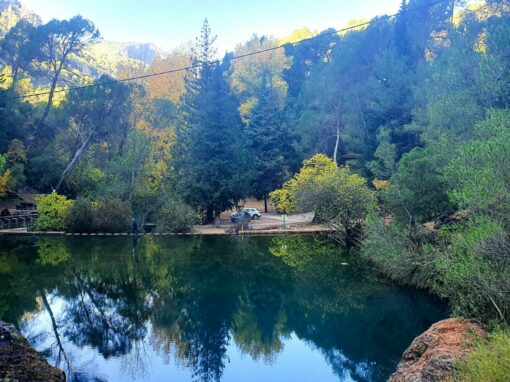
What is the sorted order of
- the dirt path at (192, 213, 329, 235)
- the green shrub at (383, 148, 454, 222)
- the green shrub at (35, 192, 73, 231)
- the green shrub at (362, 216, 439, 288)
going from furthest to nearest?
the green shrub at (35, 192, 73, 231) → the dirt path at (192, 213, 329, 235) → the green shrub at (383, 148, 454, 222) → the green shrub at (362, 216, 439, 288)

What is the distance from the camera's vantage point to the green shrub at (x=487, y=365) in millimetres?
3893

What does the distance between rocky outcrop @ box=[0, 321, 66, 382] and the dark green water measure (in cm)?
99

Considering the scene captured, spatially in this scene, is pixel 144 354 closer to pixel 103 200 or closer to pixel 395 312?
pixel 395 312

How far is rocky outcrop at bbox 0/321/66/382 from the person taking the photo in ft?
20.7

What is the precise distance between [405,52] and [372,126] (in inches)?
290

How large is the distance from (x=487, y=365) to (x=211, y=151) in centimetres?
2600

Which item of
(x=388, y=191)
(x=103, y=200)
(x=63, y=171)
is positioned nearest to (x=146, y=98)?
(x=63, y=171)

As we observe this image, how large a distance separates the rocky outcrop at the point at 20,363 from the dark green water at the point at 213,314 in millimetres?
985

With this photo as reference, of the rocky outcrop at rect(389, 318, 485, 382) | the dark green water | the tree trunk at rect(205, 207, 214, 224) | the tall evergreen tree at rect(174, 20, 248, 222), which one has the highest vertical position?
the tall evergreen tree at rect(174, 20, 248, 222)

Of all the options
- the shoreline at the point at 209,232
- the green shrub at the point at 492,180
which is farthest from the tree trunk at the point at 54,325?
the shoreline at the point at 209,232

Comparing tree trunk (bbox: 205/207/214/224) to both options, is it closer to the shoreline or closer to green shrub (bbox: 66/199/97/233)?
the shoreline

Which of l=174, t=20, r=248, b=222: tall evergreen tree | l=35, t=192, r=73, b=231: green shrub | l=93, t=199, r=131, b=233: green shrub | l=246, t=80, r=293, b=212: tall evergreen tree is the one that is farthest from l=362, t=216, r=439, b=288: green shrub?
l=35, t=192, r=73, b=231: green shrub

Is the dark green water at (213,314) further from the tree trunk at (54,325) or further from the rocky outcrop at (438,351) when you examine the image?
the rocky outcrop at (438,351)

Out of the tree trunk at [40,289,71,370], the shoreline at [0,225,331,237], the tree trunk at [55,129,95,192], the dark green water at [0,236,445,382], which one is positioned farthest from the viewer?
the tree trunk at [55,129,95,192]
